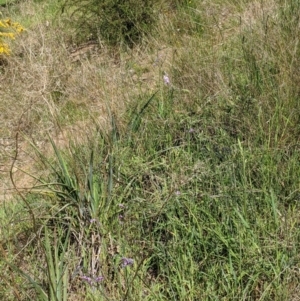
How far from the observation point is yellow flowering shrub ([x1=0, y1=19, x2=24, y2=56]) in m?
6.64

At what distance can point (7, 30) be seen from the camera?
7.78 m

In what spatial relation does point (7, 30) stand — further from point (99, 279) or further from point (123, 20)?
point (99, 279)

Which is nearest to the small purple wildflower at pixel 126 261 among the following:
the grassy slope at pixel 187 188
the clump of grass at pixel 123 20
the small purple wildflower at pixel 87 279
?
the grassy slope at pixel 187 188

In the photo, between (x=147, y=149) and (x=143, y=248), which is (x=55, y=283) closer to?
(x=143, y=248)

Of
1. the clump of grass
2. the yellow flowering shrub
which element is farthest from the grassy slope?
the yellow flowering shrub

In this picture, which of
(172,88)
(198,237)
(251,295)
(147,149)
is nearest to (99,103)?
(172,88)

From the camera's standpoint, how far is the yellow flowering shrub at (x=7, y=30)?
664cm

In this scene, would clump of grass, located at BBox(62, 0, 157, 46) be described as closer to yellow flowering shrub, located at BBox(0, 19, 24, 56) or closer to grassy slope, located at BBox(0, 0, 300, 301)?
yellow flowering shrub, located at BBox(0, 19, 24, 56)

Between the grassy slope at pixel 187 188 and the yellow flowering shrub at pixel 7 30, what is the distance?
2.60 m

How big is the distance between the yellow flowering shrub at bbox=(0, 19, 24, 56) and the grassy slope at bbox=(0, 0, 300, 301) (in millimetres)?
2602

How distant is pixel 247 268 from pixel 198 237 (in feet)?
0.96

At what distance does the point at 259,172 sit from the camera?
2877 mm

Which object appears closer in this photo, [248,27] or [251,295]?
[251,295]

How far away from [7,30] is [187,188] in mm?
5757
